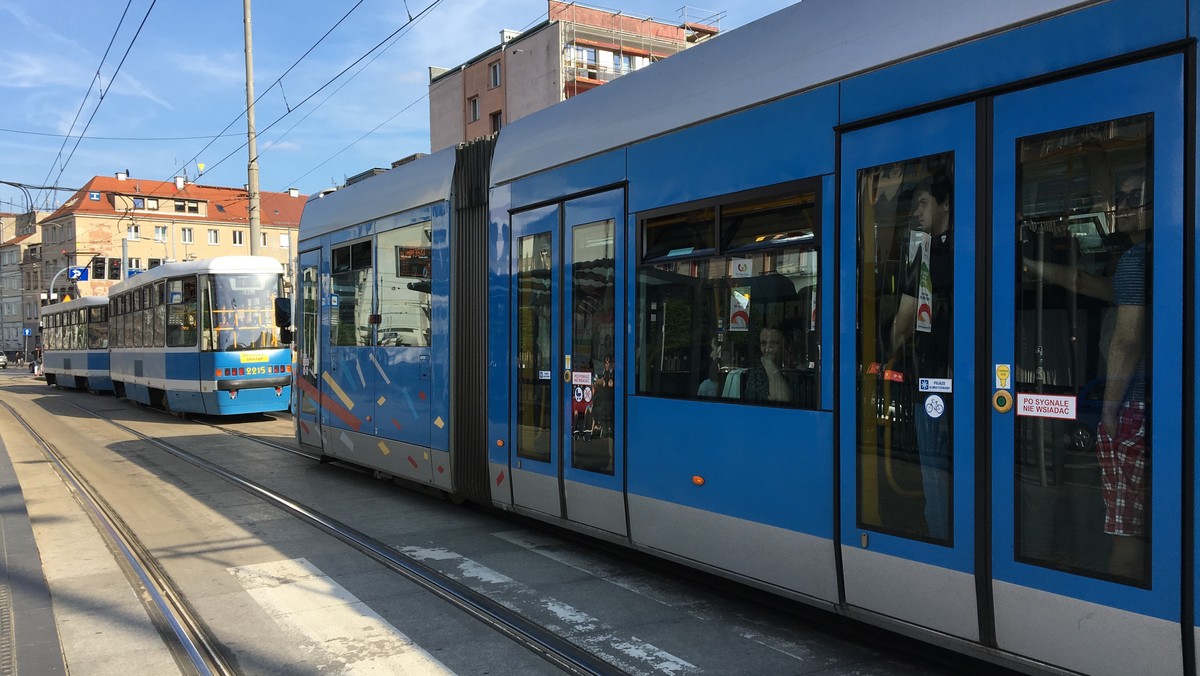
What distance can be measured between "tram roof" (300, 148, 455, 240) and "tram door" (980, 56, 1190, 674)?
5621 millimetres

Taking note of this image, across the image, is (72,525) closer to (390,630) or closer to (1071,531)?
(390,630)

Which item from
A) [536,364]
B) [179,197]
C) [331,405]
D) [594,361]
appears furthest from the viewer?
[179,197]

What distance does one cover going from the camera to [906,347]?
3.99m

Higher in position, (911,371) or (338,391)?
(911,371)

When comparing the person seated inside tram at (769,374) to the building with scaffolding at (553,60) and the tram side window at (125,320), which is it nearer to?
the tram side window at (125,320)

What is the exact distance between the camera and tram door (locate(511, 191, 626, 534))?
5.96m

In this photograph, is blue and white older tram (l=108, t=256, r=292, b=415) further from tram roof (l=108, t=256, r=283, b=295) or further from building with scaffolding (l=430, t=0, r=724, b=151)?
building with scaffolding (l=430, t=0, r=724, b=151)

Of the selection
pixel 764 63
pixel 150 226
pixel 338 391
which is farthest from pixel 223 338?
pixel 150 226

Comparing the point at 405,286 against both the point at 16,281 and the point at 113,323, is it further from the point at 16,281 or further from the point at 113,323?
the point at 16,281

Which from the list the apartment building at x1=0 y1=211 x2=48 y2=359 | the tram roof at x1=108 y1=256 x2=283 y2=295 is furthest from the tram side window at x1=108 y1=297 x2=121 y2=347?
Answer: the apartment building at x1=0 y1=211 x2=48 y2=359

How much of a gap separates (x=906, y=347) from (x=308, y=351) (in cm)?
888

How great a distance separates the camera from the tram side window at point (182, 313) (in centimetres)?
1806

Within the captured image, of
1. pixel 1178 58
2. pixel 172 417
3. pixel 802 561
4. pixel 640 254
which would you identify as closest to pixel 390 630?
pixel 802 561

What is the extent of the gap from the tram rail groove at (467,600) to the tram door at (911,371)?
4.80ft
